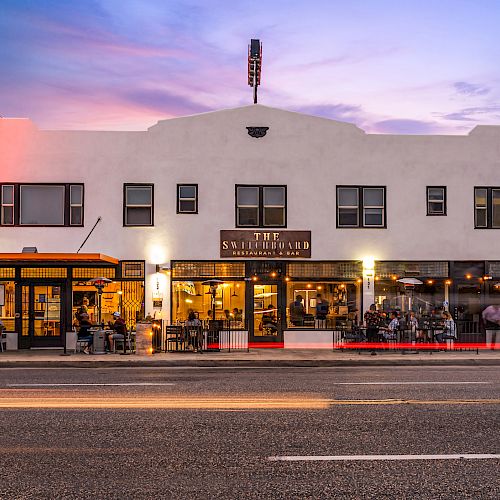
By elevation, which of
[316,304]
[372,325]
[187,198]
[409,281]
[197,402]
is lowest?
[197,402]

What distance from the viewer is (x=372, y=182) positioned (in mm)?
24531

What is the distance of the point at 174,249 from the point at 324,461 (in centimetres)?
1678

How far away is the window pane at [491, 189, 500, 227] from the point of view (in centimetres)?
2478

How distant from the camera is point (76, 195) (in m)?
24.0

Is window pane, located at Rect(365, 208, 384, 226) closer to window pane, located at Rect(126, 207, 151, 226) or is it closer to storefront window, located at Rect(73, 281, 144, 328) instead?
window pane, located at Rect(126, 207, 151, 226)

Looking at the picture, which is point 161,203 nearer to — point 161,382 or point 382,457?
point 161,382

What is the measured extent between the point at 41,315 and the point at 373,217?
1192 centimetres

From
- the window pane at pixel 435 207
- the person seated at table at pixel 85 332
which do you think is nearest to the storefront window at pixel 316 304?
the window pane at pixel 435 207

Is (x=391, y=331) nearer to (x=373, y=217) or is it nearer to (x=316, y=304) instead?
(x=316, y=304)

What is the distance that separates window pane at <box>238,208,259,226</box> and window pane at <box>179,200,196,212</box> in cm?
161

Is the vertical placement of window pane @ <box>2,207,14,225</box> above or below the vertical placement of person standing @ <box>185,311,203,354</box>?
above

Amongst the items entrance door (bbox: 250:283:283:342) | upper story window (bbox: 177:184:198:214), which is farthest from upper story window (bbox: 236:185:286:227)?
entrance door (bbox: 250:283:283:342)

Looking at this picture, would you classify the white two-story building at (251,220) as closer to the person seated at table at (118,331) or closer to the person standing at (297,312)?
the person standing at (297,312)

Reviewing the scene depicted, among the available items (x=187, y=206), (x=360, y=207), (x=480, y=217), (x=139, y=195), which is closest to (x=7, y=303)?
(x=139, y=195)
